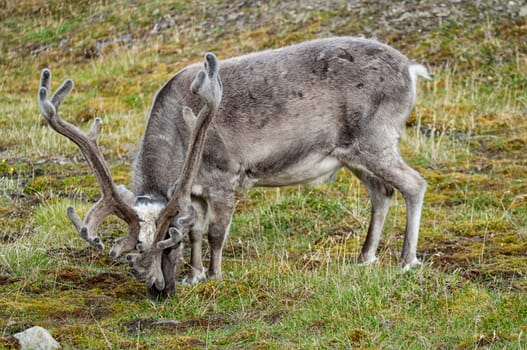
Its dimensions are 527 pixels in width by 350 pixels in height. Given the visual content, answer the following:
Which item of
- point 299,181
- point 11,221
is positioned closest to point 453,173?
point 299,181

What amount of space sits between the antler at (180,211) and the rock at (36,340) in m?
1.18

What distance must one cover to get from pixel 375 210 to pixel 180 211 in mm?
2497

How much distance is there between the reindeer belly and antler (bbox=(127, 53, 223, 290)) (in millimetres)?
1567

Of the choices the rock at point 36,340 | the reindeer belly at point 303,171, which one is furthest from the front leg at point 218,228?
the rock at point 36,340

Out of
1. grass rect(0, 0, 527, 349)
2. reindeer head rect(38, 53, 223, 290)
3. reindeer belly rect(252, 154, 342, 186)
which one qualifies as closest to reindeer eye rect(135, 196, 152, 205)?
reindeer head rect(38, 53, 223, 290)

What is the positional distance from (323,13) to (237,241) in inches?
406

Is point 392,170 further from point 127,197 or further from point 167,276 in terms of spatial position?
point 127,197

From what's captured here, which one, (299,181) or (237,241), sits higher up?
(299,181)

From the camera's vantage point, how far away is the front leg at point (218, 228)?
8.06 metres

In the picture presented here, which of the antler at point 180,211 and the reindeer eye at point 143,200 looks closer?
the antler at point 180,211

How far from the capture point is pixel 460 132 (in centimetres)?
1300

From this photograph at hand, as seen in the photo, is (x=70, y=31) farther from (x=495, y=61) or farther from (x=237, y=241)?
(x=237, y=241)

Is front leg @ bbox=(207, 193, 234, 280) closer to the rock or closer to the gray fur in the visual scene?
the gray fur

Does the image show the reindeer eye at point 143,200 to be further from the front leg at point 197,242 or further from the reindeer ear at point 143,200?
the front leg at point 197,242
